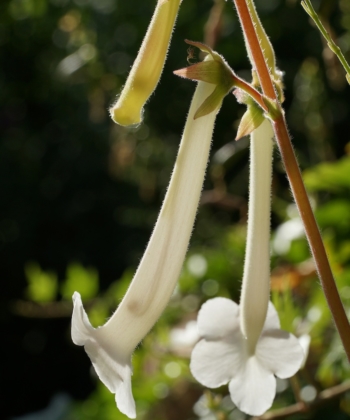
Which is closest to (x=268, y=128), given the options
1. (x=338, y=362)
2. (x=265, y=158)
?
(x=265, y=158)

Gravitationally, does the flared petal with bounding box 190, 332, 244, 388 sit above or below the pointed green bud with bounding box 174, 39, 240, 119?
below

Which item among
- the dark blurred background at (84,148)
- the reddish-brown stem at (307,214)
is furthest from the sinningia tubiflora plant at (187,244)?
the dark blurred background at (84,148)

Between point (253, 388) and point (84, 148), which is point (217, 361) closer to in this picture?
point (253, 388)

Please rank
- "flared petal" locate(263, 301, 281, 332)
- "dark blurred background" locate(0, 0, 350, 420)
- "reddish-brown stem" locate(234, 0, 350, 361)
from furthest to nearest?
"dark blurred background" locate(0, 0, 350, 420) < "flared petal" locate(263, 301, 281, 332) < "reddish-brown stem" locate(234, 0, 350, 361)

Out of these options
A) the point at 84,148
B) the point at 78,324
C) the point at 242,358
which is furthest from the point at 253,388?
the point at 84,148

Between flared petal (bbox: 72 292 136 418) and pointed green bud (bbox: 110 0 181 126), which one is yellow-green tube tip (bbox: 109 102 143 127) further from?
flared petal (bbox: 72 292 136 418)

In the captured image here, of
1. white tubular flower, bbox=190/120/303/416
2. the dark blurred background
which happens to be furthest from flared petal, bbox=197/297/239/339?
the dark blurred background
